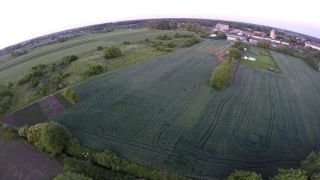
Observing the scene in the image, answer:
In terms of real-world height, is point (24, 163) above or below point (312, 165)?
above

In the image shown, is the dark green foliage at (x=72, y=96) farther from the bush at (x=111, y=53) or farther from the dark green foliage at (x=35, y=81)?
the bush at (x=111, y=53)

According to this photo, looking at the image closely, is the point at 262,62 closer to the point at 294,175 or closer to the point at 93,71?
the point at 93,71

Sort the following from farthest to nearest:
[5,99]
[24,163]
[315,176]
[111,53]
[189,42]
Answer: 1. [189,42]
2. [111,53]
3. [5,99]
4. [24,163]
5. [315,176]

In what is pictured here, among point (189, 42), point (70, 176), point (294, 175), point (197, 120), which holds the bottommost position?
point (294, 175)

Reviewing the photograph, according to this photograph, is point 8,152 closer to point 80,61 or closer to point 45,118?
point 45,118

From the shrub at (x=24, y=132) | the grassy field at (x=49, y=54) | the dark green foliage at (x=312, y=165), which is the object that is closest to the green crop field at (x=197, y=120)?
the dark green foliage at (x=312, y=165)

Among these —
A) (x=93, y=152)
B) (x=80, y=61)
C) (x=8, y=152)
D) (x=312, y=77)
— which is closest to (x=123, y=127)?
(x=93, y=152)

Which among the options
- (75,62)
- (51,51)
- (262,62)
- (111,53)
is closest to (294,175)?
(262,62)
